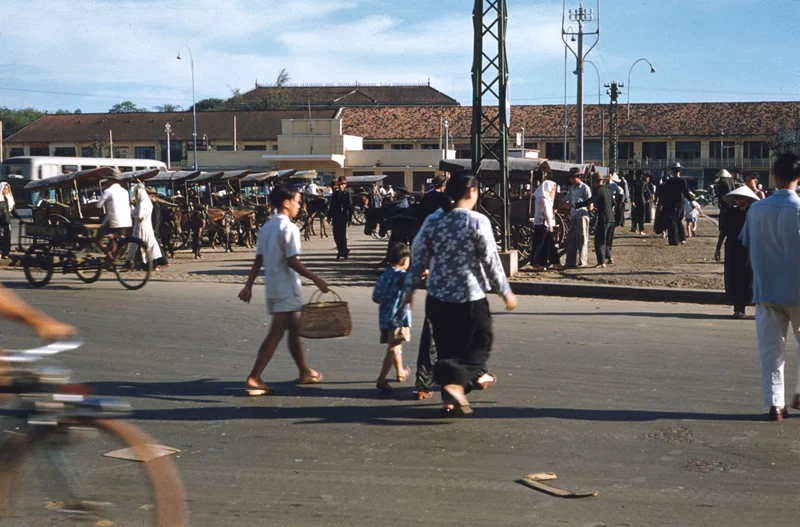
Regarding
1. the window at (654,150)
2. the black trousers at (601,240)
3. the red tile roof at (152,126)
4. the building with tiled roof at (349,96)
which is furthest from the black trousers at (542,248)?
the building with tiled roof at (349,96)

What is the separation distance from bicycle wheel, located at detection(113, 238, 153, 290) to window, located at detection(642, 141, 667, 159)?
258 feet

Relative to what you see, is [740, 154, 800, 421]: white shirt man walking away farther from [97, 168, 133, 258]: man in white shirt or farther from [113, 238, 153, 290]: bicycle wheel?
[97, 168, 133, 258]: man in white shirt

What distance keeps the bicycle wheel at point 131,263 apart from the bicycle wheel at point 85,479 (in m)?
12.6

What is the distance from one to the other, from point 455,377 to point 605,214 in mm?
12552

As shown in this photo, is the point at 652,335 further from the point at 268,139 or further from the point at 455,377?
the point at 268,139

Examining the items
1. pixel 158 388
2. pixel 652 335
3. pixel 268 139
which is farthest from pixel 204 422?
pixel 268 139

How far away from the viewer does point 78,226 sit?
17.0 meters

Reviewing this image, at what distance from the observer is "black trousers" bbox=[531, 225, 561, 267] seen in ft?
63.0

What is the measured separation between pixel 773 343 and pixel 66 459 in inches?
207

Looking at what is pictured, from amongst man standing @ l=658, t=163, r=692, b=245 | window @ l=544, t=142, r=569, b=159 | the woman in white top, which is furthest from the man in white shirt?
window @ l=544, t=142, r=569, b=159

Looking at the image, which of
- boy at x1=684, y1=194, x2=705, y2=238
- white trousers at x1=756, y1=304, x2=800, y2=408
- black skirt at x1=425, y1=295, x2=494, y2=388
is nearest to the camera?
black skirt at x1=425, y1=295, x2=494, y2=388

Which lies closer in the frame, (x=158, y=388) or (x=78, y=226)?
(x=158, y=388)

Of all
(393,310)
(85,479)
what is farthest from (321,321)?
(85,479)

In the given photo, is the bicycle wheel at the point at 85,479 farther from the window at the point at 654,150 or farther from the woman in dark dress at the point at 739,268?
the window at the point at 654,150
